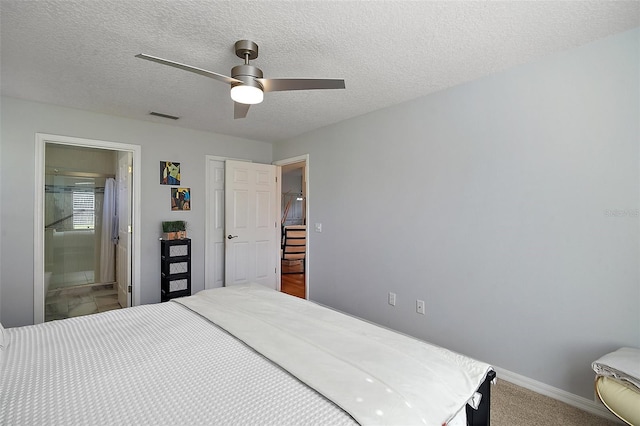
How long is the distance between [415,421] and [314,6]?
1.93 meters

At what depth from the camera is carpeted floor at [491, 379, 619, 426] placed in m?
1.86

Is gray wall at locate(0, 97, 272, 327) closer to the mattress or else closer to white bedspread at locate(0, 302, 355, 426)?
white bedspread at locate(0, 302, 355, 426)

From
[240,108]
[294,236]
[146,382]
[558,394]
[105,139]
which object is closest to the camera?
[146,382]

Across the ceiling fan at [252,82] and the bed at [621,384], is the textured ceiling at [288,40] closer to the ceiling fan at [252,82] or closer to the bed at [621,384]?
the ceiling fan at [252,82]

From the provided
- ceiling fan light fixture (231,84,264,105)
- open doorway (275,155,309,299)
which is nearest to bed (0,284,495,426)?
ceiling fan light fixture (231,84,264,105)

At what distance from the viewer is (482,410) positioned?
4.26 ft

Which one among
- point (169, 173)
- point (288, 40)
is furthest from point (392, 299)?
point (169, 173)

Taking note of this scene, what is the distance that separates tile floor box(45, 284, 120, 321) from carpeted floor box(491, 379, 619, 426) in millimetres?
4351

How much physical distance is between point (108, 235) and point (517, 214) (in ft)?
18.7

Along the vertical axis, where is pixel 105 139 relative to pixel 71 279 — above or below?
above

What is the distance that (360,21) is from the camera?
69.0 inches

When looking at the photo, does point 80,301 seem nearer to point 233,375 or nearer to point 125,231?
point 125,231

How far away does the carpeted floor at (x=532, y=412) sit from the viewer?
1860 millimetres

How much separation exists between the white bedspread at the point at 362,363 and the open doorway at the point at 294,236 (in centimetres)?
247
